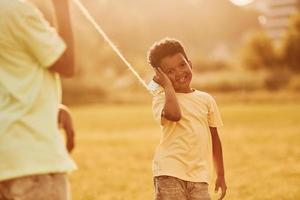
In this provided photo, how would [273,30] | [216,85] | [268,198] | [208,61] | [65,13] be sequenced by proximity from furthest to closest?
[273,30] → [208,61] → [216,85] → [268,198] → [65,13]

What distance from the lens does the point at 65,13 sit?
2.91 meters

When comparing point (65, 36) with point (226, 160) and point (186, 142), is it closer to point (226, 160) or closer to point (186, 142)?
point (186, 142)

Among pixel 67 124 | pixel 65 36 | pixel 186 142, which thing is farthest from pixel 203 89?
pixel 65 36

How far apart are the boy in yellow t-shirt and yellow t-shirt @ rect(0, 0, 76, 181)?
151 centimetres

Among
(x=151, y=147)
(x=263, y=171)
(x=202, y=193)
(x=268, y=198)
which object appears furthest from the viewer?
(x=151, y=147)

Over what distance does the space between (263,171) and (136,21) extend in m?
→ 79.3

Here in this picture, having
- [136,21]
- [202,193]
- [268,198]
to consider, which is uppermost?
[136,21]

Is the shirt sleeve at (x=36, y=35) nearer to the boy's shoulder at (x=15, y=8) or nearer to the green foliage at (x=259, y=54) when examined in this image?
the boy's shoulder at (x=15, y=8)

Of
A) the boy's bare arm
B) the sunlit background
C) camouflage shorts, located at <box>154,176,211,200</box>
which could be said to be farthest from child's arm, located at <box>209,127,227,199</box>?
the boy's bare arm

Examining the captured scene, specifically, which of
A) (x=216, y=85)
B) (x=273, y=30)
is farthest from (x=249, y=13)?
(x=216, y=85)

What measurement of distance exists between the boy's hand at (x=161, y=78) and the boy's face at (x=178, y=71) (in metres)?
0.04

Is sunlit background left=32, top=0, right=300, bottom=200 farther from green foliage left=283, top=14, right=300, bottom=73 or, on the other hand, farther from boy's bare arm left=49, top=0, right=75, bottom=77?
boy's bare arm left=49, top=0, right=75, bottom=77

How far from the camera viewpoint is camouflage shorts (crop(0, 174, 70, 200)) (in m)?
2.82

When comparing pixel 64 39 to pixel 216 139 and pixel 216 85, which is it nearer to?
pixel 216 139
